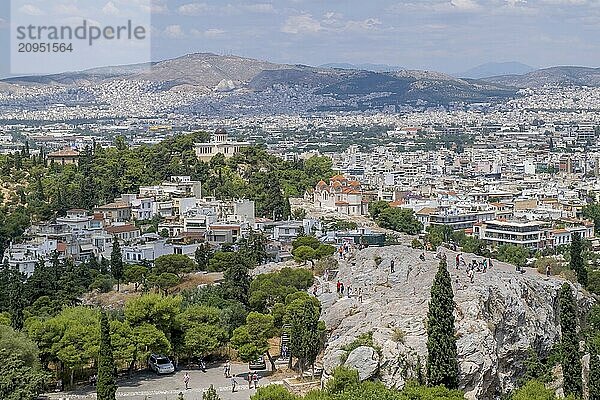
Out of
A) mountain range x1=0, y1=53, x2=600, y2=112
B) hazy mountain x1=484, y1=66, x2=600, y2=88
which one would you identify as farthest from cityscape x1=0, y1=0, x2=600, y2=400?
hazy mountain x1=484, y1=66, x2=600, y2=88

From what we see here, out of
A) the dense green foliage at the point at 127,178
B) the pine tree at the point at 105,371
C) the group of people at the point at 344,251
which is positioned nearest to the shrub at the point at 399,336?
the pine tree at the point at 105,371

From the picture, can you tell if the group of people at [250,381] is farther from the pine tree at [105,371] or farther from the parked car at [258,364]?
the pine tree at [105,371]

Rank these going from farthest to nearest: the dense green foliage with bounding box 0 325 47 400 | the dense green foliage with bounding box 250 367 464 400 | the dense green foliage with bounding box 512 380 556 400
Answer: the dense green foliage with bounding box 0 325 47 400
the dense green foliage with bounding box 512 380 556 400
the dense green foliage with bounding box 250 367 464 400

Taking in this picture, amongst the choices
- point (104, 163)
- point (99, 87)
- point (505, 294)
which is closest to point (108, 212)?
point (104, 163)

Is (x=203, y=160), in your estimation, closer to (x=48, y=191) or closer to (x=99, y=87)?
(x=48, y=191)

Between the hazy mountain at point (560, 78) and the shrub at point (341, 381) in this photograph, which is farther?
the hazy mountain at point (560, 78)

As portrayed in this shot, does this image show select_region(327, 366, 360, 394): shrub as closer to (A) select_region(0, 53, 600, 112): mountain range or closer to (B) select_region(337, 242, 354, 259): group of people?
(B) select_region(337, 242, 354, 259): group of people

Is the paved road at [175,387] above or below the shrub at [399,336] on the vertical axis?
below
